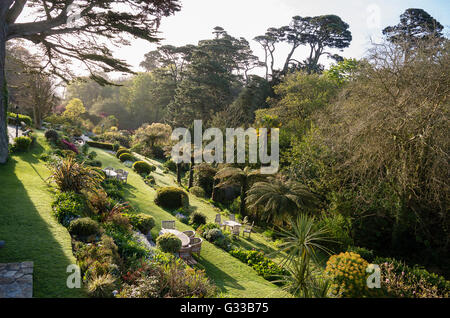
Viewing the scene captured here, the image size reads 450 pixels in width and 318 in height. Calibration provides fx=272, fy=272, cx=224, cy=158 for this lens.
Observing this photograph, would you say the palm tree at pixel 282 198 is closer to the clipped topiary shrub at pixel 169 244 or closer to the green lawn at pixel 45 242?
the green lawn at pixel 45 242

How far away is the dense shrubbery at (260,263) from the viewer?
31.7 ft

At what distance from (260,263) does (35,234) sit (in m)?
7.28

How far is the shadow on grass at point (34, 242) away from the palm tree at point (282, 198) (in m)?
8.73

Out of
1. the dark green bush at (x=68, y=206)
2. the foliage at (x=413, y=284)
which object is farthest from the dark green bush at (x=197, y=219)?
the foliage at (x=413, y=284)

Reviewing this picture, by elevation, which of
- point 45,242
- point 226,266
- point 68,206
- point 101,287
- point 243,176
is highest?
point 68,206

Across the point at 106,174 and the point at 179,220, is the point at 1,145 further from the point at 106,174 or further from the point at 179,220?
the point at 179,220

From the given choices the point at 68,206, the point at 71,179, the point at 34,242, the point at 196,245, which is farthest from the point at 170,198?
the point at 34,242

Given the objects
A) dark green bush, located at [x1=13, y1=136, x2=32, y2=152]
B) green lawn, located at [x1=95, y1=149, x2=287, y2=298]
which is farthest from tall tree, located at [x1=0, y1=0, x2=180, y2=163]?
green lawn, located at [x1=95, y1=149, x2=287, y2=298]

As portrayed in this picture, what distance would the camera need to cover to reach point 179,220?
1392cm

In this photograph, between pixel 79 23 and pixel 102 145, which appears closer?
pixel 79 23

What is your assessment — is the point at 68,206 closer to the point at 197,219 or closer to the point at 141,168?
the point at 197,219

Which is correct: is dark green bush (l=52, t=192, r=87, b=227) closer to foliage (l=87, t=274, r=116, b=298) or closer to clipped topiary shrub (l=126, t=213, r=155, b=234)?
clipped topiary shrub (l=126, t=213, r=155, b=234)

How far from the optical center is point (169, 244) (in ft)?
28.0
